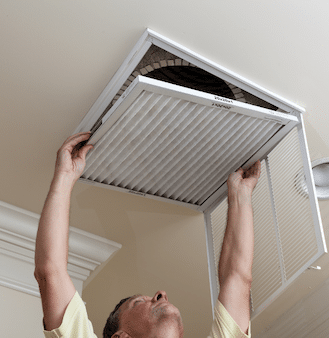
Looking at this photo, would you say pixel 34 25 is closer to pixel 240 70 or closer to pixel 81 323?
pixel 240 70

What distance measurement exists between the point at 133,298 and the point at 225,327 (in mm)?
259

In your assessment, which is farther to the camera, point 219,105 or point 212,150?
point 212,150

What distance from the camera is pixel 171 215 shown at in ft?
5.81

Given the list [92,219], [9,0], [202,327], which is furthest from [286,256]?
[202,327]

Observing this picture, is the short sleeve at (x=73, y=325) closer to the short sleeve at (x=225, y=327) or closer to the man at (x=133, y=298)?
the man at (x=133, y=298)

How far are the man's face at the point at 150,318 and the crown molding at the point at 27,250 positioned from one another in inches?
23.4

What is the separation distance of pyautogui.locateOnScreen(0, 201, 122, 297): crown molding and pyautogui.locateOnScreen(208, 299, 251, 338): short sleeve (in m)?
0.72

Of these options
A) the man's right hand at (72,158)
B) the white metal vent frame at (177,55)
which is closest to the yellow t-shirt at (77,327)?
the man's right hand at (72,158)

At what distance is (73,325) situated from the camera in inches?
44.6

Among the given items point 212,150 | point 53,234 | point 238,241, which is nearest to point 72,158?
point 53,234

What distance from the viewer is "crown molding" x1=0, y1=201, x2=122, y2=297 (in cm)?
180

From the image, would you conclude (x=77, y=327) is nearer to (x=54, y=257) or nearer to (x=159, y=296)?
(x=54, y=257)

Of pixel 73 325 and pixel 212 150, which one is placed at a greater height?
pixel 212 150

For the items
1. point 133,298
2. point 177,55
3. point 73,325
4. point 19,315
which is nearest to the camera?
point 73,325
